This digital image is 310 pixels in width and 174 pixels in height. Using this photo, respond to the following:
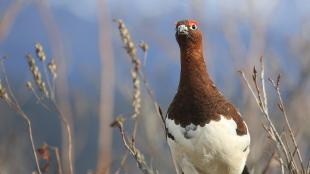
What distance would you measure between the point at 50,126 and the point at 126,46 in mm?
11319

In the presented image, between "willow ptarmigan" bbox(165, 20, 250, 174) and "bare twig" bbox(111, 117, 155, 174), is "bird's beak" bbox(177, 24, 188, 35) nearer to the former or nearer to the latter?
"willow ptarmigan" bbox(165, 20, 250, 174)

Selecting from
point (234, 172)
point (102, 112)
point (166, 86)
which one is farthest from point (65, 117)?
point (166, 86)

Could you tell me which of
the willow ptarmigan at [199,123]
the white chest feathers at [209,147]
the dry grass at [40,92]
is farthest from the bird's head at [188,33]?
the dry grass at [40,92]

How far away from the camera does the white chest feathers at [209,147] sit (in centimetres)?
276

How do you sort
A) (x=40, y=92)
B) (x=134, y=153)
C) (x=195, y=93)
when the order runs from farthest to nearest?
(x=195, y=93) → (x=40, y=92) → (x=134, y=153)

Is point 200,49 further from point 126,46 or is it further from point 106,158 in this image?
point 106,158

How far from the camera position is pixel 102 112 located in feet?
7.84

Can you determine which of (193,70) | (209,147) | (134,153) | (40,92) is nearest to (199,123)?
(209,147)

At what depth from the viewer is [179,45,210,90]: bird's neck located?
2.87 metres

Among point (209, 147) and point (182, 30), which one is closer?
point (209, 147)

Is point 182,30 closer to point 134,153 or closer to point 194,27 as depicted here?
point 194,27

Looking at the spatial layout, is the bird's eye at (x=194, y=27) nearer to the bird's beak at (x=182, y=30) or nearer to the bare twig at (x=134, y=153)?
the bird's beak at (x=182, y=30)

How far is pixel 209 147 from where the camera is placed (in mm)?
→ 2771

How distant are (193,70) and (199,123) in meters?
0.27
